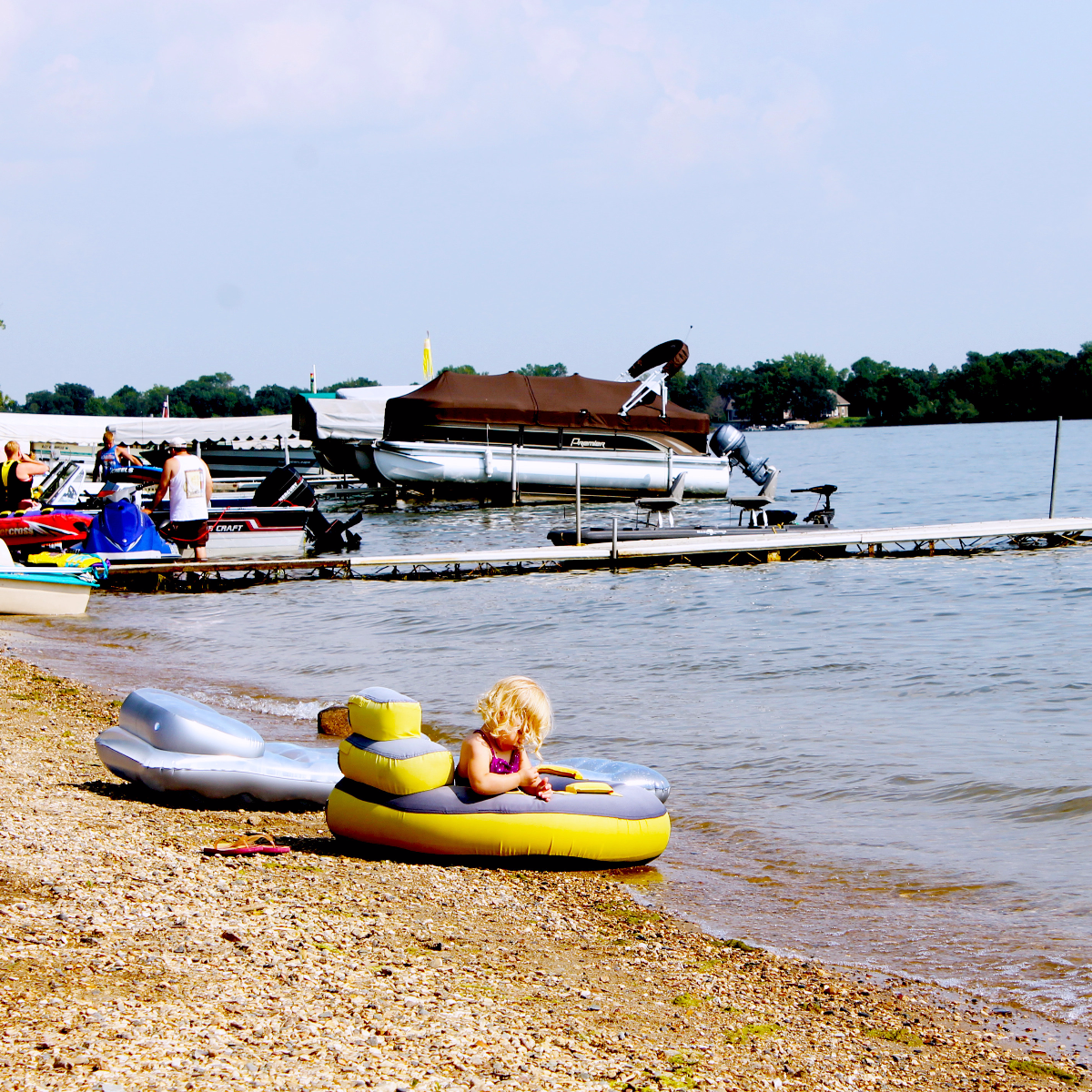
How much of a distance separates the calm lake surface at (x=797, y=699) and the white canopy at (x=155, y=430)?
12.3 m

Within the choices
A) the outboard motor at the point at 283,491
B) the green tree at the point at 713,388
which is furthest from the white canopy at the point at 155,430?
the green tree at the point at 713,388

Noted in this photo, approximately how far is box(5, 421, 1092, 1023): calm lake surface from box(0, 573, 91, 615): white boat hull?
0.75 feet

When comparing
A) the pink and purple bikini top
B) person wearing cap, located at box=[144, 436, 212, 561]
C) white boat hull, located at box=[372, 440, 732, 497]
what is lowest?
the pink and purple bikini top

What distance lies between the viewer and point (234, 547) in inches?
756

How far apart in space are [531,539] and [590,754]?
53.6ft

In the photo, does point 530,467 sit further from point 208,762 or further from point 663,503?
point 208,762

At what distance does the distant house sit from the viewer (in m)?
168

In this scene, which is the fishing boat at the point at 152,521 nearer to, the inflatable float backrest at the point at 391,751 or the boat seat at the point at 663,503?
the boat seat at the point at 663,503

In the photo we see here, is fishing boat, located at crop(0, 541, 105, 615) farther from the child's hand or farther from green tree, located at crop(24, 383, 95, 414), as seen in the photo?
green tree, located at crop(24, 383, 95, 414)

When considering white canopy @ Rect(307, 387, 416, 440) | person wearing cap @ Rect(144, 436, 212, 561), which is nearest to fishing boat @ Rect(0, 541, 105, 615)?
person wearing cap @ Rect(144, 436, 212, 561)

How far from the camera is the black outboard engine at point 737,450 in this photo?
2352cm

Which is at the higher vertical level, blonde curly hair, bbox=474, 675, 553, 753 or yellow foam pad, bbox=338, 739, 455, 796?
blonde curly hair, bbox=474, 675, 553, 753

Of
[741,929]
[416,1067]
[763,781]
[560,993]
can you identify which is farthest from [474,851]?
[763,781]

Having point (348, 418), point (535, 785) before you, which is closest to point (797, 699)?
point (535, 785)
